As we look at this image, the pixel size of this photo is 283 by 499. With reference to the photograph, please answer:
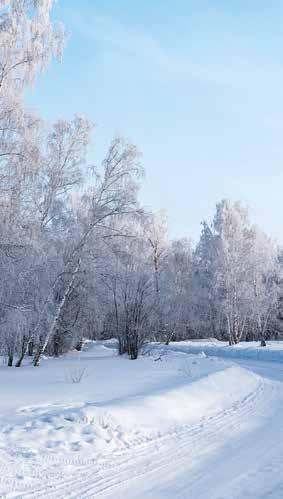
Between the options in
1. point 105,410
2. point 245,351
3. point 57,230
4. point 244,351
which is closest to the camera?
point 105,410

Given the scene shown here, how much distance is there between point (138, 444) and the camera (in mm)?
6859

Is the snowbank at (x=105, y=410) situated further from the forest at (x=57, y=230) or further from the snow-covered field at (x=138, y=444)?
the forest at (x=57, y=230)

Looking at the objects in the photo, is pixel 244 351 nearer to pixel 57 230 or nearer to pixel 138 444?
pixel 57 230

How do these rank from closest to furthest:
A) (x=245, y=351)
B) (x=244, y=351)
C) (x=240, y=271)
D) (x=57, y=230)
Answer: (x=57, y=230), (x=245, y=351), (x=244, y=351), (x=240, y=271)

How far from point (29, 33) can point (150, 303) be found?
1406 cm

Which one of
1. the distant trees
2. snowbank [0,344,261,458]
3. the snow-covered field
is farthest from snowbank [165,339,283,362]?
the snow-covered field

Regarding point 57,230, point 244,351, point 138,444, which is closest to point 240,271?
point 244,351

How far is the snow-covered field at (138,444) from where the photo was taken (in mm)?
5047

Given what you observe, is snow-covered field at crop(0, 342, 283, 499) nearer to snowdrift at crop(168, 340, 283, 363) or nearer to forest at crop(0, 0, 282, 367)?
forest at crop(0, 0, 282, 367)

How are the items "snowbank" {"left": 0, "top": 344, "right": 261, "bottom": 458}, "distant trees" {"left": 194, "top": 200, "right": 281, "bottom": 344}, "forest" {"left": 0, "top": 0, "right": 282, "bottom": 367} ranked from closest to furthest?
"snowbank" {"left": 0, "top": 344, "right": 261, "bottom": 458} < "forest" {"left": 0, "top": 0, "right": 282, "bottom": 367} < "distant trees" {"left": 194, "top": 200, "right": 281, "bottom": 344}

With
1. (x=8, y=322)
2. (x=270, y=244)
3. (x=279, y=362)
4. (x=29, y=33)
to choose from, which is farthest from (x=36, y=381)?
(x=270, y=244)

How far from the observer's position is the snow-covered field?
5047mm

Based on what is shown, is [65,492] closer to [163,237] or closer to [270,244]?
[163,237]

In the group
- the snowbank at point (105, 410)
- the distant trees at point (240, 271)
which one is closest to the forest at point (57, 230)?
the distant trees at point (240, 271)
